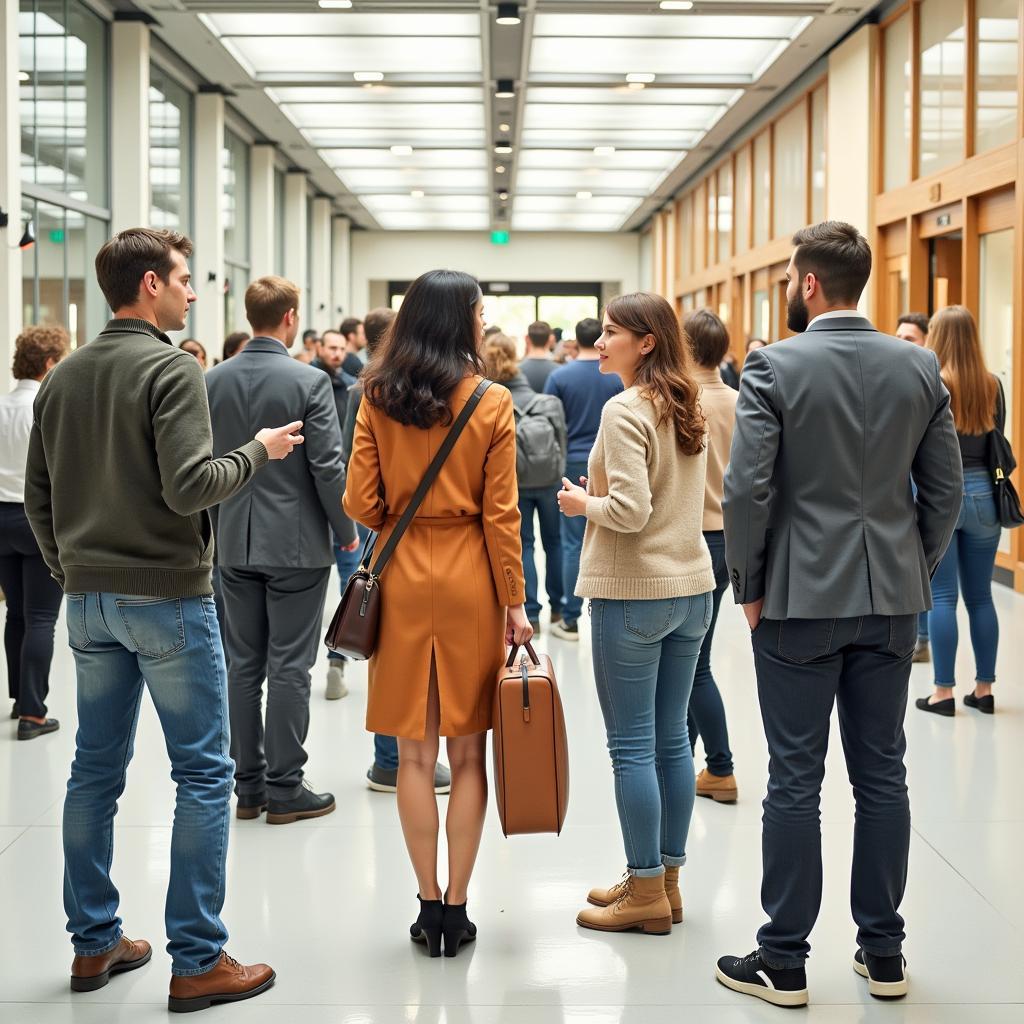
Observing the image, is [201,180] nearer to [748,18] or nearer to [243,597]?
[748,18]

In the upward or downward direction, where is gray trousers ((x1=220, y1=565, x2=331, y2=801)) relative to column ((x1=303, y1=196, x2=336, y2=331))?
downward

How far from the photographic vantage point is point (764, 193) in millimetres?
17578

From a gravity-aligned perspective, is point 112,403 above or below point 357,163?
below

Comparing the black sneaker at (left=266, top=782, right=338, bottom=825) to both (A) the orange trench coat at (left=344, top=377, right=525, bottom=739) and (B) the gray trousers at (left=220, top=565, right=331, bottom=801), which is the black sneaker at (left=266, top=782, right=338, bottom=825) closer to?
(B) the gray trousers at (left=220, top=565, right=331, bottom=801)

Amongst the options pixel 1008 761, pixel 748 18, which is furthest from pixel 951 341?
pixel 748 18

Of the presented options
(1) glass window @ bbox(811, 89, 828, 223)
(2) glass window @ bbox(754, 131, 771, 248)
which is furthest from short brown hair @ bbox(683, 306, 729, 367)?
(2) glass window @ bbox(754, 131, 771, 248)

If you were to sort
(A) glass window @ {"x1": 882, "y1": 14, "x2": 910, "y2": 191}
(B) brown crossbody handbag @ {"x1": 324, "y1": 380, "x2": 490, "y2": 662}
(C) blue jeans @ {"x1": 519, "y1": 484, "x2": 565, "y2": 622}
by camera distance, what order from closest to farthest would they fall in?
(B) brown crossbody handbag @ {"x1": 324, "y1": 380, "x2": 490, "y2": 662} → (C) blue jeans @ {"x1": 519, "y1": 484, "x2": 565, "y2": 622} → (A) glass window @ {"x1": 882, "y1": 14, "x2": 910, "y2": 191}

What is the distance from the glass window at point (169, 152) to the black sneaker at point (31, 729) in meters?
8.65

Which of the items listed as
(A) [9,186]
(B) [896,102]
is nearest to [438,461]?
Answer: (A) [9,186]

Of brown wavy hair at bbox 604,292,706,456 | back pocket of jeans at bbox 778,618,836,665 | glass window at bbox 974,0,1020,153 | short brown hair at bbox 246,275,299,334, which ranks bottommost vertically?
back pocket of jeans at bbox 778,618,836,665

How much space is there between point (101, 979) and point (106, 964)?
4 cm

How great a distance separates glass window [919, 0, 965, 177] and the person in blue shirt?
14.7 ft

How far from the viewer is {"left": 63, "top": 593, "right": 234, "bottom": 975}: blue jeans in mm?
2912

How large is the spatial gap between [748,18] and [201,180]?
6696 mm
